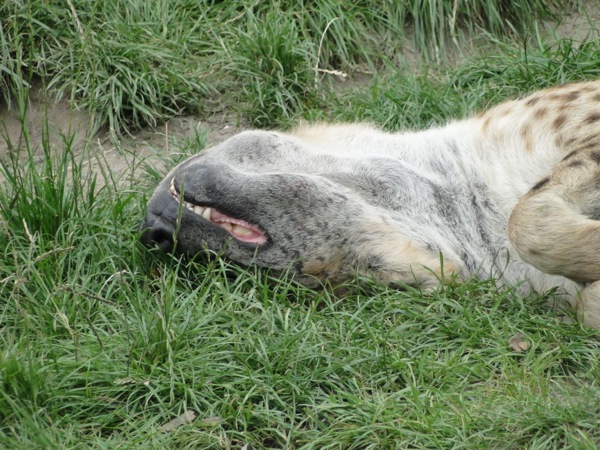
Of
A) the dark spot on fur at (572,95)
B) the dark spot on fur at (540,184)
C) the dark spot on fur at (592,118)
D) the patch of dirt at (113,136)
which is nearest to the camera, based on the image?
the dark spot on fur at (540,184)

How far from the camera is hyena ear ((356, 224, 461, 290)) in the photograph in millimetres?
4766

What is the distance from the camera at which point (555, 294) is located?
184 inches

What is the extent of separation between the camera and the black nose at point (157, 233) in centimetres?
477

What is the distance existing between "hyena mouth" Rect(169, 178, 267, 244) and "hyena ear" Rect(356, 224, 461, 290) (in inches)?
18.6

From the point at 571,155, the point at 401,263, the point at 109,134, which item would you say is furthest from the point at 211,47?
the point at 571,155

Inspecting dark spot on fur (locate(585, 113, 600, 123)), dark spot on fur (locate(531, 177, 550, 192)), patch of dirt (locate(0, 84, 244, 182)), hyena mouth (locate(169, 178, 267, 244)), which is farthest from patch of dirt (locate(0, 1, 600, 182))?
dark spot on fur (locate(531, 177, 550, 192))

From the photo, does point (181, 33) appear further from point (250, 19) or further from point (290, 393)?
point (290, 393)

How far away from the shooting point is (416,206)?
5.07m

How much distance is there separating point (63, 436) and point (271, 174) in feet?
5.45

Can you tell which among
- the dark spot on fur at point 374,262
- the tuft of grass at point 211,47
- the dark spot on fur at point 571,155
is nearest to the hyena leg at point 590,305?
the dark spot on fur at point 571,155

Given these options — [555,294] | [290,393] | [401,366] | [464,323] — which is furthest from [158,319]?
[555,294]

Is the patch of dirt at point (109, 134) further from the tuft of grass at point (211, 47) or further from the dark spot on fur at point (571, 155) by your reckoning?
the dark spot on fur at point (571, 155)

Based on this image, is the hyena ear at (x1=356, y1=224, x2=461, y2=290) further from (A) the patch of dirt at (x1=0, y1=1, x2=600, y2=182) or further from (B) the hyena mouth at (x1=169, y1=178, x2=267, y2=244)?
(A) the patch of dirt at (x1=0, y1=1, x2=600, y2=182)

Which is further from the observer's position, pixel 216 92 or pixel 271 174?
pixel 216 92
